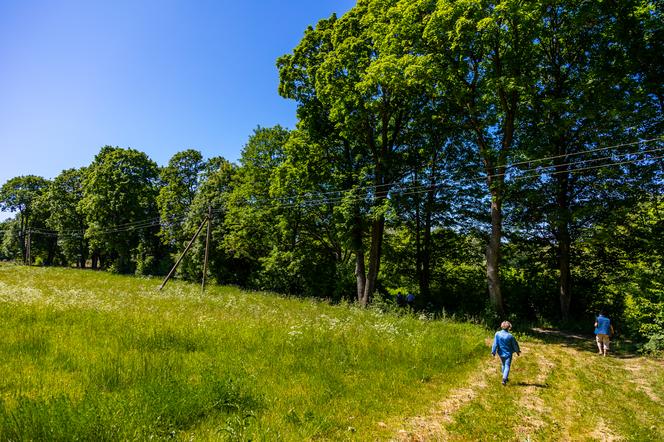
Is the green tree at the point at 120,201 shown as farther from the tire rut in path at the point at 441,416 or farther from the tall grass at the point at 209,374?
the tire rut in path at the point at 441,416

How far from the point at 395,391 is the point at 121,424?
209 inches

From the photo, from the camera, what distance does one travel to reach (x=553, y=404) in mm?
7660

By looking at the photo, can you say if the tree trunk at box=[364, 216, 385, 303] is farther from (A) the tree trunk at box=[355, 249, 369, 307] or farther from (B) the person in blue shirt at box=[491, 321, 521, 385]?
(B) the person in blue shirt at box=[491, 321, 521, 385]

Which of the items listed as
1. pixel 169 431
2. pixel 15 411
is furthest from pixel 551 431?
pixel 15 411

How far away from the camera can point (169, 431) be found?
488cm

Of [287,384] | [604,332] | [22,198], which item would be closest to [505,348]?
[287,384]

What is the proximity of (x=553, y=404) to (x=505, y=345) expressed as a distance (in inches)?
67.0

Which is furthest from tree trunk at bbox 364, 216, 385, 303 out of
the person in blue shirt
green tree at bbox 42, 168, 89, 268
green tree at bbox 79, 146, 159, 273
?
green tree at bbox 42, 168, 89, 268

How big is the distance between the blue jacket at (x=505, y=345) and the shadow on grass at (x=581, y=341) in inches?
237

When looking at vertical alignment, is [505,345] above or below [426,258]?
below

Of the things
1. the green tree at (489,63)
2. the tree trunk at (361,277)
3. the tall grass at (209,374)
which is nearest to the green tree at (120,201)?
the tree trunk at (361,277)

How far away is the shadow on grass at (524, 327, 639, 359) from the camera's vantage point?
12.7 metres

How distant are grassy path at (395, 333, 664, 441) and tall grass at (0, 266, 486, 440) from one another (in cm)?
56

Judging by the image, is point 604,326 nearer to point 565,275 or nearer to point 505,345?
point 505,345
